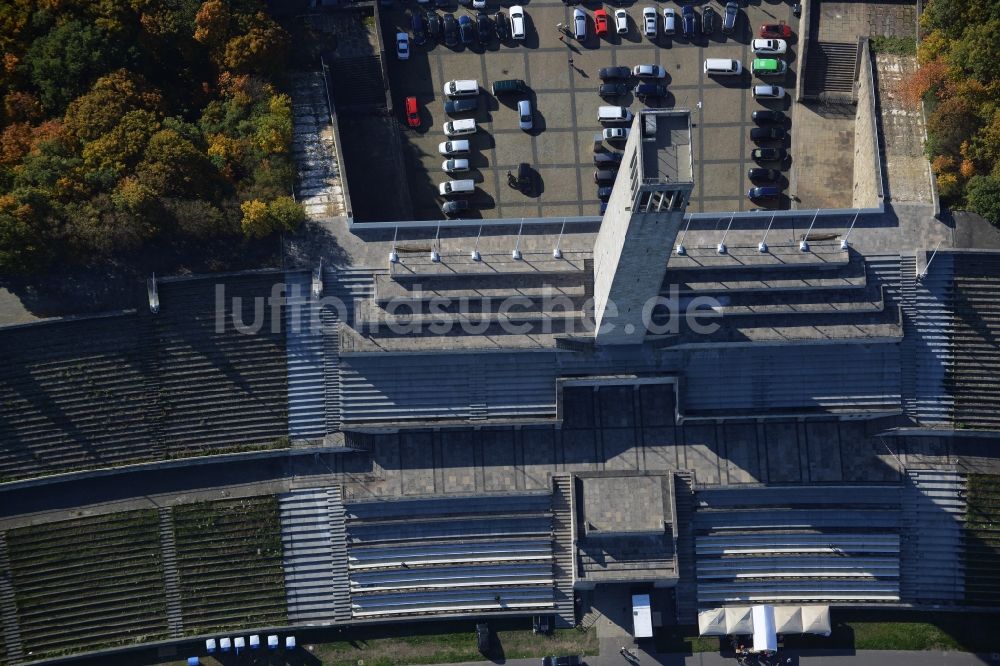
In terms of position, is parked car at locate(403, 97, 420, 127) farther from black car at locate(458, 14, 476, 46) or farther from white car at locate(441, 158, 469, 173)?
black car at locate(458, 14, 476, 46)

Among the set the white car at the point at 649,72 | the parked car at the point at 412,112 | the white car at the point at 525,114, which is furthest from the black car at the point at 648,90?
the parked car at the point at 412,112

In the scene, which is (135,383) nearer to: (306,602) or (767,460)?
(306,602)

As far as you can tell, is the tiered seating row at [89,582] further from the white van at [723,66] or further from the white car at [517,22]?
the white van at [723,66]

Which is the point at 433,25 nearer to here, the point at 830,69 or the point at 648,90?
the point at 648,90

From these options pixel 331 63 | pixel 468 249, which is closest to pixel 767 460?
pixel 468 249

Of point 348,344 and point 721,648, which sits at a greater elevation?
point 348,344

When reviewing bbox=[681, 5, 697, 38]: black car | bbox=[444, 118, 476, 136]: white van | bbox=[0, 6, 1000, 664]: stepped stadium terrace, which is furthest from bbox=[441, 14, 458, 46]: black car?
bbox=[0, 6, 1000, 664]: stepped stadium terrace
